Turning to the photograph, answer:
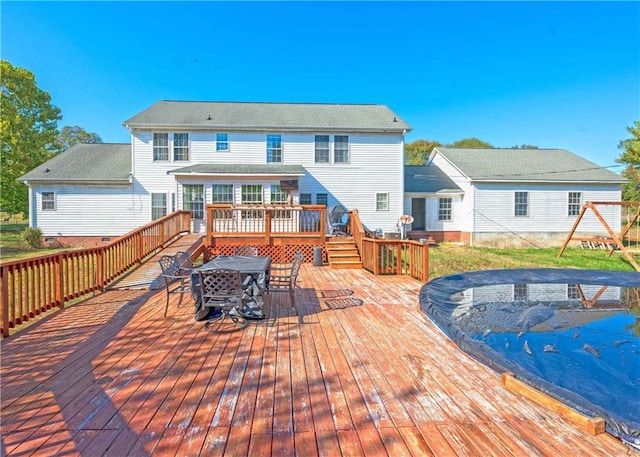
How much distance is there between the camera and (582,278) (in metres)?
8.37

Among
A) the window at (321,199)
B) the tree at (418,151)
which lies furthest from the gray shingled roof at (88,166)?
the tree at (418,151)

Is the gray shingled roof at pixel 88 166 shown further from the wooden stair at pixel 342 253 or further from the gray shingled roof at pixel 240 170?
the wooden stair at pixel 342 253

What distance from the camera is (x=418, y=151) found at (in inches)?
1644

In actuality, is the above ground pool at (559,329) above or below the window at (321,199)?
below

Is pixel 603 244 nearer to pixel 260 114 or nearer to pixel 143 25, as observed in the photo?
pixel 260 114

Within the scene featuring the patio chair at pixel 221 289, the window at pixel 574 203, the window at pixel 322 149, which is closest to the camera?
the patio chair at pixel 221 289

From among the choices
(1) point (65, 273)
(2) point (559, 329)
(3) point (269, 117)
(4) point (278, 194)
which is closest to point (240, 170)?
(4) point (278, 194)

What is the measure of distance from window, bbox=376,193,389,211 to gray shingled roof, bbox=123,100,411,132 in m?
3.34

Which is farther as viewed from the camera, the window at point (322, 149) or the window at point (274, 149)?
the window at point (322, 149)

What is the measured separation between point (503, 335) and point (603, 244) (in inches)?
631

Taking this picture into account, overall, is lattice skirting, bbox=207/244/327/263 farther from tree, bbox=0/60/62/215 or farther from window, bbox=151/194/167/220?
tree, bbox=0/60/62/215

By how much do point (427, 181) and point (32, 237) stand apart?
2059 centimetres

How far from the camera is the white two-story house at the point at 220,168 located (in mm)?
13930

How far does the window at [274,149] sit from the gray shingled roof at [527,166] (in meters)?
10.4
